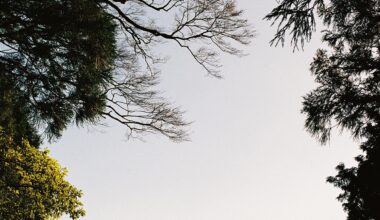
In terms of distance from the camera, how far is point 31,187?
1267 cm

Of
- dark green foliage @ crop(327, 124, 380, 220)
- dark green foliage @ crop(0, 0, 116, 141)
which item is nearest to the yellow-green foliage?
dark green foliage @ crop(0, 0, 116, 141)

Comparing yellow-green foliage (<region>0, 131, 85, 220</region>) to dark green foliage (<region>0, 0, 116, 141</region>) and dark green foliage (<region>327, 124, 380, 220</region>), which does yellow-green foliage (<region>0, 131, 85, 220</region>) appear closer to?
dark green foliage (<region>0, 0, 116, 141</region>)

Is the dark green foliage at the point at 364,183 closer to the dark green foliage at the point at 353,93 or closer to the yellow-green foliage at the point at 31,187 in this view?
the dark green foliage at the point at 353,93

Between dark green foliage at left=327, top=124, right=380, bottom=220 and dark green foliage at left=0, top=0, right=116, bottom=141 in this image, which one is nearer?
dark green foliage at left=0, top=0, right=116, bottom=141

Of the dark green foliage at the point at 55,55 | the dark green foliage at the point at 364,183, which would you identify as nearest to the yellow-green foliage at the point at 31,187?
the dark green foliage at the point at 55,55

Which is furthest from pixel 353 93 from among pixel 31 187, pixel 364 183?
pixel 31 187

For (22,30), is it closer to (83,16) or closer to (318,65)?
(83,16)

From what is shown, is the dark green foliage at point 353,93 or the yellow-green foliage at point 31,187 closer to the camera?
the dark green foliage at point 353,93

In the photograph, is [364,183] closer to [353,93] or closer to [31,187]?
[353,93]

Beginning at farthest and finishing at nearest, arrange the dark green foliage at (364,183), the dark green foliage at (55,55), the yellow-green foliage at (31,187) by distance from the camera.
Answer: the yellow-green foliage at (31,187)
the dark green foliage at (364,183)
the dark green foliage at (55,55)

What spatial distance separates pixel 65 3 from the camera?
17.1 ft

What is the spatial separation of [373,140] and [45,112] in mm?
8763

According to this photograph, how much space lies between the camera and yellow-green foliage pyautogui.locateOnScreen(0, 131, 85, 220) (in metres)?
12.3

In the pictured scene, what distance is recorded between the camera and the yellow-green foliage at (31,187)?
1233 cm
